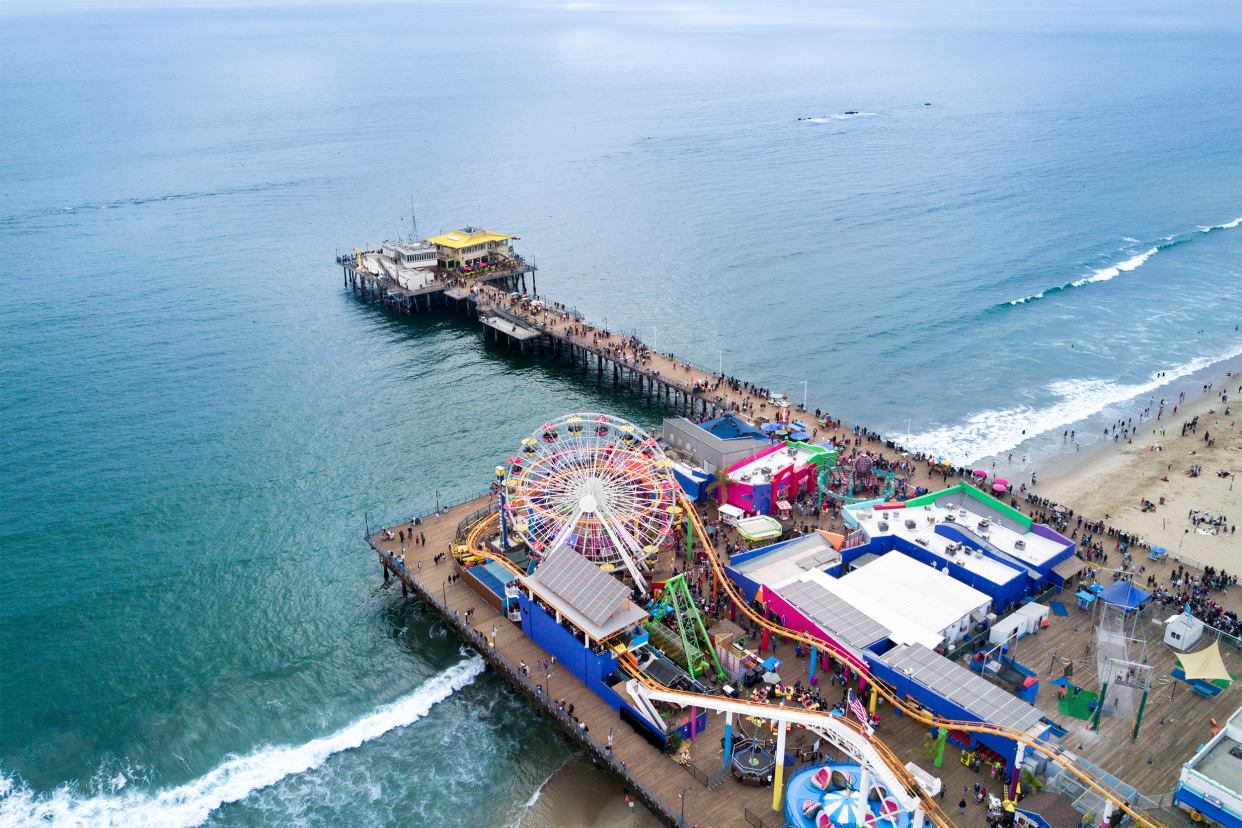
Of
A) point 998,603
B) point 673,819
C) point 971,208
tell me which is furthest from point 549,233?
point 673,819

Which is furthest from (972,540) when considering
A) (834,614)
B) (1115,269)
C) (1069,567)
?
(1115,269)

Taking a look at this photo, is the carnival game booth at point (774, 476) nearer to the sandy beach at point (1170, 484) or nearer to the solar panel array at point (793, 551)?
the solar panel array at point (793, 551)

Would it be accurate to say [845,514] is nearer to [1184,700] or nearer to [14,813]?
[1184,700]

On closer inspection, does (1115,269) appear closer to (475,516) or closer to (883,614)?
(883,614)

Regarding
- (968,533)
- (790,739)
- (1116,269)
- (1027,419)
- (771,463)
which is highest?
(771,463)

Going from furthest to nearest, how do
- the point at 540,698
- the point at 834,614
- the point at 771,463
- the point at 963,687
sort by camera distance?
the point at 771,463 < the point at 834,614 < the point at 540,698 < the point at 963,687

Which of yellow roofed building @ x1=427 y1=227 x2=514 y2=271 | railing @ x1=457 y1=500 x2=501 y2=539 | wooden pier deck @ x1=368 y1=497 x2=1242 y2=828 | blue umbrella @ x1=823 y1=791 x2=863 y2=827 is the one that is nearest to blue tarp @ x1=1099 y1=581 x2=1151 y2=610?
wooden pier deck @ x1=368 y1=497 x2=1242 y2=828
